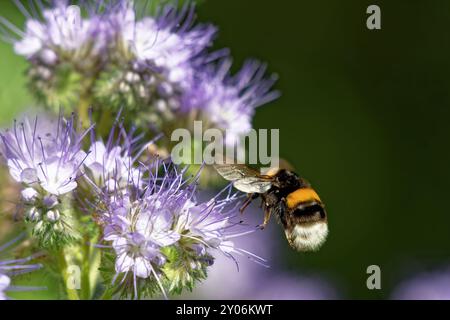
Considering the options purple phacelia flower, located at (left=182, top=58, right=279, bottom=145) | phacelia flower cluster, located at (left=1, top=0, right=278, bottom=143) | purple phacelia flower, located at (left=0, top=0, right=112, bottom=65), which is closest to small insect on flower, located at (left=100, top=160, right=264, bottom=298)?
phacelia flower cluster, located at (left=1, top=0, right=278, bottom=143)

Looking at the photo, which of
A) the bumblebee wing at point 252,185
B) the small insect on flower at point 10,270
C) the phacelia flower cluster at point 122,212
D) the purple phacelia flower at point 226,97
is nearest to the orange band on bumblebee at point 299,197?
the bumblebee wing at point 252,185

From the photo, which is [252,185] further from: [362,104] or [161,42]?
[362,104]

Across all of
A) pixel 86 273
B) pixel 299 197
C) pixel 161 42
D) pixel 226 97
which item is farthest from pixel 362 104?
pixel 86 273

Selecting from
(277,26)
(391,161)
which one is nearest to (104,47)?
(277,26)

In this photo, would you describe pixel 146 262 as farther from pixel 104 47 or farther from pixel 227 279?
pixel 227 279

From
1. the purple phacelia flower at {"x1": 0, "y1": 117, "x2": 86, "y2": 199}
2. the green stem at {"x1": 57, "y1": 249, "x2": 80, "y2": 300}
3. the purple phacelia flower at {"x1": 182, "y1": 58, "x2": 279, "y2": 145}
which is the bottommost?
the green stem at {"x1": 57, "y1": 249, "x2": 80, "y2": 300}

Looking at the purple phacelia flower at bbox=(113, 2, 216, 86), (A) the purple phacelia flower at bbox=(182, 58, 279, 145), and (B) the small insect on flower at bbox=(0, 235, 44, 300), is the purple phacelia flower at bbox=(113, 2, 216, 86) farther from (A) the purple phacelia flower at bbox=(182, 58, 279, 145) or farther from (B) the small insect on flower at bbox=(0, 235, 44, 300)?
(B) the small insect on flower at bbox=(0, 235, 44, 300)

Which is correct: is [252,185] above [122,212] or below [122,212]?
above
